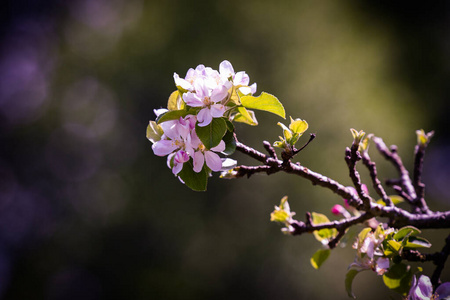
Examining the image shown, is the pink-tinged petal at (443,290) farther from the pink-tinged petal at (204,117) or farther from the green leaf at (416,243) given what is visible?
the pink-tinged petal at (204,117)

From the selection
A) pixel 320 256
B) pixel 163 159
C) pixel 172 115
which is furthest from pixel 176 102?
pixel 163 159

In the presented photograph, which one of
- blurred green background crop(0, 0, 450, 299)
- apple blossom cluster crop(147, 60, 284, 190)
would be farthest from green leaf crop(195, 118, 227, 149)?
blurred green background crop(0, 0, 450, 299)

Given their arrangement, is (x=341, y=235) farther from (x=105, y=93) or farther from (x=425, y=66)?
(x=425, y=66)

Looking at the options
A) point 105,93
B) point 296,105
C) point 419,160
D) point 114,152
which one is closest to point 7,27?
point 105,93

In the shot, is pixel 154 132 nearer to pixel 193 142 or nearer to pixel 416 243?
pixel 193 142

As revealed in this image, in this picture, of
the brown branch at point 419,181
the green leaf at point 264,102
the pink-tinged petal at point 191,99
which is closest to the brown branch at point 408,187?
the brown branch at point 419,181

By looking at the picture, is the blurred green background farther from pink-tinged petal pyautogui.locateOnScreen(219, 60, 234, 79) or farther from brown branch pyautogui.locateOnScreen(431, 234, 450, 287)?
pink-tinged petal pyautogui.locateOnScreen(219, 60, 234, 79)
